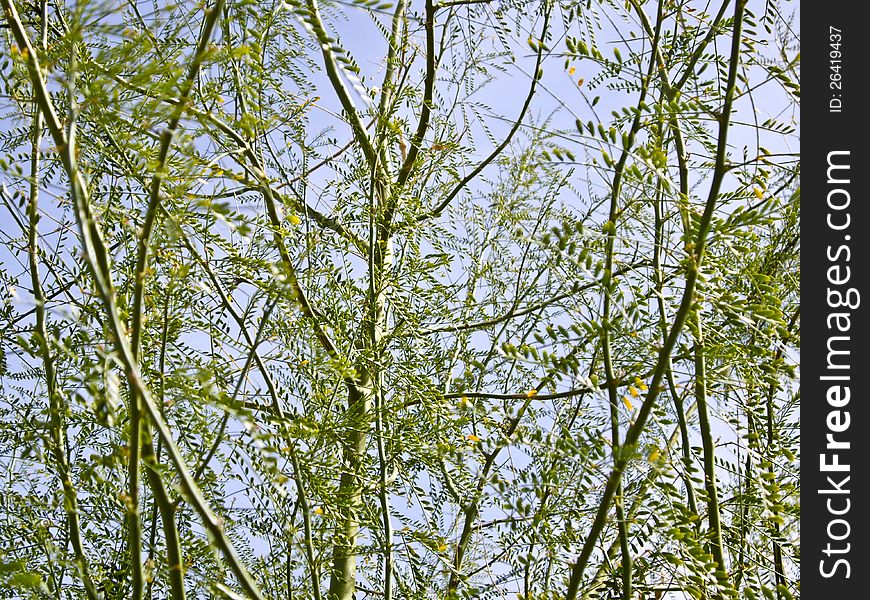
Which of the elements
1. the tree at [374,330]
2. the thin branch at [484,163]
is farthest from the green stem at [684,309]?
the thin branch at [484,163]

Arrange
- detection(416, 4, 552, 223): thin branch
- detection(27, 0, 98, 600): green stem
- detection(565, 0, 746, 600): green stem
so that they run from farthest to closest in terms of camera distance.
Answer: detection(416, 4, 552, 223): thin branch, detection(27, 0, 98, 600): green stem, detection(565, 0, 746, 600): green stem

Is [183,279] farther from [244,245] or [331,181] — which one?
[331,181]

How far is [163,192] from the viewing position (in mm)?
1270

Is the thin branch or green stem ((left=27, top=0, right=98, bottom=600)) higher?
the thin branch

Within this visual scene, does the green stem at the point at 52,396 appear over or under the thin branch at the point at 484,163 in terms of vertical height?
under

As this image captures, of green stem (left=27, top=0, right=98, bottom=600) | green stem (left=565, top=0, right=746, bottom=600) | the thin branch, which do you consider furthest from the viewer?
the thin branch

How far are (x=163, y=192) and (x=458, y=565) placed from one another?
95 centimetres

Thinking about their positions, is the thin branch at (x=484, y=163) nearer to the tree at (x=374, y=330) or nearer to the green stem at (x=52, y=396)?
the tree at (x=374, y=330)

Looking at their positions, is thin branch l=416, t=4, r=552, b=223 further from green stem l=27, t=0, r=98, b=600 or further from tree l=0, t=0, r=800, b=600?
green stem l=27, t=0, r=98, b=600
